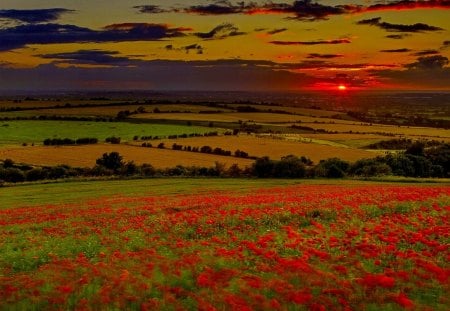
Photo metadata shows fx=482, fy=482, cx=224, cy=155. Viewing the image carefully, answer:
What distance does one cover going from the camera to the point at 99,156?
104 metres

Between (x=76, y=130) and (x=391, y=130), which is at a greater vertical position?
(x=391, y=130)

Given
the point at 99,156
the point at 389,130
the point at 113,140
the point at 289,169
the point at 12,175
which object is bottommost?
the point at 12,175

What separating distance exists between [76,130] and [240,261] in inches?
5318

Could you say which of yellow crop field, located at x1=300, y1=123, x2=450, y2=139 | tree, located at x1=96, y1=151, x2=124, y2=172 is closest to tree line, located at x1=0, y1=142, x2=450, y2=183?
tree, located at x1=96, y1=151, x2=124, y2=172

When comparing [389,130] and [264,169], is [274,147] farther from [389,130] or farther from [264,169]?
[389,130]

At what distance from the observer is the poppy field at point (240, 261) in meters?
12.0

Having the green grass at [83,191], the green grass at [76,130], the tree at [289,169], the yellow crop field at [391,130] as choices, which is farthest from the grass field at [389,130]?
the green grass at [83,191]

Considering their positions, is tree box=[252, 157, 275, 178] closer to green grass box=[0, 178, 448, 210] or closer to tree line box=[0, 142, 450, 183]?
tree line box=[0, 142, 450, 183]

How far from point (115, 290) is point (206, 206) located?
14.3m

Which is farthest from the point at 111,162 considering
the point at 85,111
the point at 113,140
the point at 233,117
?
the point at 85,111

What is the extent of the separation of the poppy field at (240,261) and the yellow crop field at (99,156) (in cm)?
6749

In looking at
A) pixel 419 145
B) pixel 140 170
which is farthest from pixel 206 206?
pixel 419 145

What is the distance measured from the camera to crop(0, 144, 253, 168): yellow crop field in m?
95.1

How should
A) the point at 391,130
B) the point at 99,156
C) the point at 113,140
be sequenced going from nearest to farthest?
the point at 99,156, the point at 113,140, the point at 391,130
